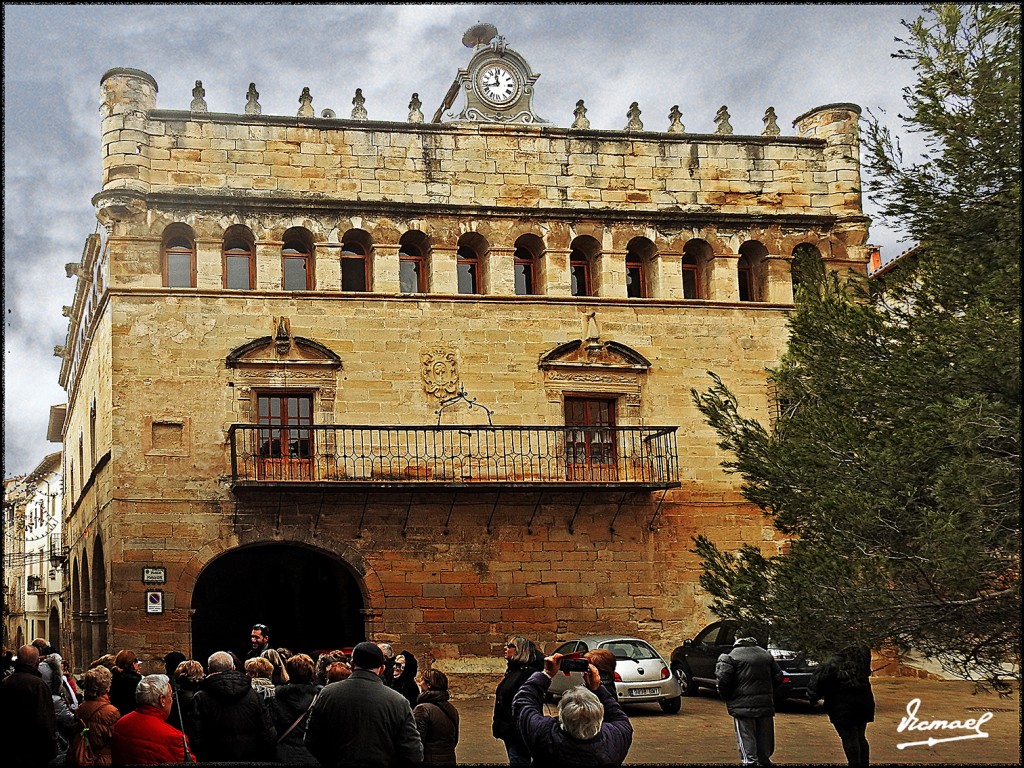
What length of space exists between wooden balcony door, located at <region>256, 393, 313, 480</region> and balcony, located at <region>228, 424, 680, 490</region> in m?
0.02

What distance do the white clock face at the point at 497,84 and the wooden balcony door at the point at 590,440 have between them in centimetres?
562

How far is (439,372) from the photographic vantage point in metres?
21.2

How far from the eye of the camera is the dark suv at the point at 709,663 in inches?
698

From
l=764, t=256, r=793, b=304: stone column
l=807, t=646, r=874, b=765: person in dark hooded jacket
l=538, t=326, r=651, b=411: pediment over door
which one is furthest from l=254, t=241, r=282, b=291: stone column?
l=807, t=646, r=874, b=765: person in dark hooded jacket

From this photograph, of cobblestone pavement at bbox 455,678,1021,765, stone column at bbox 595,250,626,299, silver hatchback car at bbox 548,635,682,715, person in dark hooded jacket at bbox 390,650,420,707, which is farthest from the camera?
stone column at bbox 595,250,626,299

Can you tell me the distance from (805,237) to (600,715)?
17556mm

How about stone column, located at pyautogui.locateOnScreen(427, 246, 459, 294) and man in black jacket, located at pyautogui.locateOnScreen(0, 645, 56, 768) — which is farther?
stone column, located at pyautogui.locateOnScreen(427, 246, 459, 294)

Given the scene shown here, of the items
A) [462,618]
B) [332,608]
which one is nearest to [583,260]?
[462,618]

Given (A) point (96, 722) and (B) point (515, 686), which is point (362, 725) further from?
(B) point (515, 686)

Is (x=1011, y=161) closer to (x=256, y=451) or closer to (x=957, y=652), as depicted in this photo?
(x=957, y=652)

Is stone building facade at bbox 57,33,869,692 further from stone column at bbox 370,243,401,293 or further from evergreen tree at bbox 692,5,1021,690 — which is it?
evergreen tree at bbox 692,5,1021,690

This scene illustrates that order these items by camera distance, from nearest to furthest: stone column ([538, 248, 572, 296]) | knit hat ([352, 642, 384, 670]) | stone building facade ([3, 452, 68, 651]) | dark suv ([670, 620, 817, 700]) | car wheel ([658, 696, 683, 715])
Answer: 1. knit hat ([352, 642, 384, 670])
2. dark suv ([670, 620, 817, 700])
3. car wheel ([658, 696, 683, 715])
4. stone column ([538, 248, 572, 296])
5. stone building facade ([3, 452, 68, 651])

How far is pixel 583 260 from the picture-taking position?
2261 centimetres

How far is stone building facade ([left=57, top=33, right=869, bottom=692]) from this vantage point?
66.3ft
